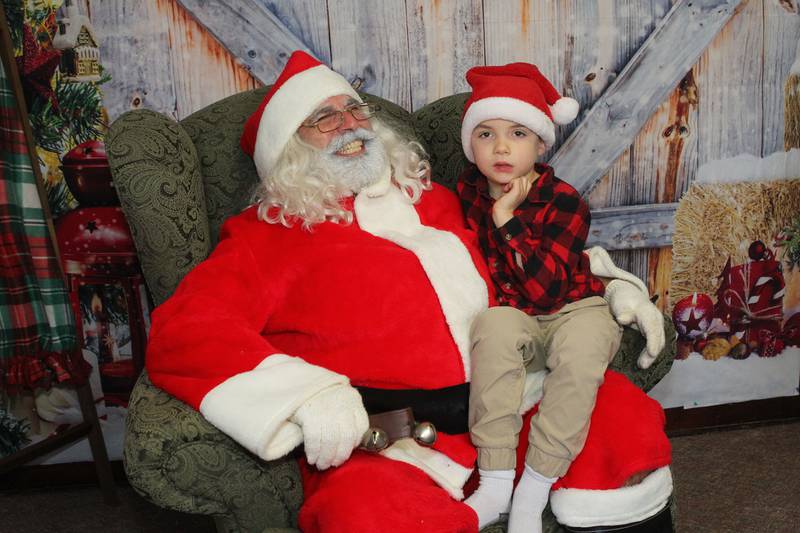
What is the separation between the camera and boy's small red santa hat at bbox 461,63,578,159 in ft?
5.83

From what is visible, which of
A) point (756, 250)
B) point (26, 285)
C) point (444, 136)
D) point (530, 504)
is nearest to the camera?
point (530, 504)

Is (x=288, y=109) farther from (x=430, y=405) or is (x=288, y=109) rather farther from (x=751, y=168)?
(x=751, y=168)

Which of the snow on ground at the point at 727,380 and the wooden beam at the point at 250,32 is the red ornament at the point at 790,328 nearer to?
the snow on ground at the point at 727,380

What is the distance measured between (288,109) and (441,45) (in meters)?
0.92

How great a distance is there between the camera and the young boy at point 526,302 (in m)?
1.45

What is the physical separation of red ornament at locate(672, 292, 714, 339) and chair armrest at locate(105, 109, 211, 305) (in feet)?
6.49

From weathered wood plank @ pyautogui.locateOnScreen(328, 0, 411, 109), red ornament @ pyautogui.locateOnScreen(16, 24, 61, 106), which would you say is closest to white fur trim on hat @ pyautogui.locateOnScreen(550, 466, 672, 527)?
weathered wood plank @ pyautogui.locateOnScreen(328, 0, 411, 109)

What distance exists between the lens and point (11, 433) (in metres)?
2.61

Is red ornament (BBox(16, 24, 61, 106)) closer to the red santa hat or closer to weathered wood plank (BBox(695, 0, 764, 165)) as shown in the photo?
the red santa hat

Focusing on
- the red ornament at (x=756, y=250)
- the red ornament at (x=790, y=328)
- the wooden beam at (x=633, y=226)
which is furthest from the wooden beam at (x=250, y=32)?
the red ornament at (x=790, y=328)

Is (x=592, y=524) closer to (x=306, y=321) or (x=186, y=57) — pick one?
(x=306, y=321)

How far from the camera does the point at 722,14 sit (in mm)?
2633

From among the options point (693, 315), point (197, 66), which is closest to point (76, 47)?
point (197, 66)

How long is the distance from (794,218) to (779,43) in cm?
70
